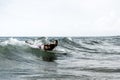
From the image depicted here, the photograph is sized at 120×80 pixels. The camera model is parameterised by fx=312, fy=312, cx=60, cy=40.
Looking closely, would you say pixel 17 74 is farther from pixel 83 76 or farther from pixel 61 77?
pixel 83 76

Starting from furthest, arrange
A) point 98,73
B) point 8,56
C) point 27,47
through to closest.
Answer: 1. point 27,47
2. point 8,56
3. point 98,73

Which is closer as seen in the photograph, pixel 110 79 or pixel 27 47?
pixel 110 79

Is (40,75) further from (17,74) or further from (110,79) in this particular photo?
(110,79)

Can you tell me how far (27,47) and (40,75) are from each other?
15.1 m

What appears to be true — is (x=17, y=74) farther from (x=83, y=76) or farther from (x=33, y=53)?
(x=33, y=53)

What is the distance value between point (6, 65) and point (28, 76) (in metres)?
4.31

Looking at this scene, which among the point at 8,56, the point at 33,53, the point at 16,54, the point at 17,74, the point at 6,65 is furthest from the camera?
the point at 33,53

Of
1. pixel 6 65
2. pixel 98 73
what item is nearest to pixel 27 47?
pixel 6 65

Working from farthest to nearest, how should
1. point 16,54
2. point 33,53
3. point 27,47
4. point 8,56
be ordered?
point 27,47
point 33,53
point 16,54
point 8,56

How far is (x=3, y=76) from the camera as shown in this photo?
13656 mm

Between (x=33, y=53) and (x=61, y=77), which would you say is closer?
(x=61, y=77)

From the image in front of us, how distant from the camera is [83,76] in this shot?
14555 mm

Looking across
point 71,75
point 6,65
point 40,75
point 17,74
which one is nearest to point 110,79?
point 71,75

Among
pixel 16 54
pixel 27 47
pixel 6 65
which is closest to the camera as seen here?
pixel 6 65
